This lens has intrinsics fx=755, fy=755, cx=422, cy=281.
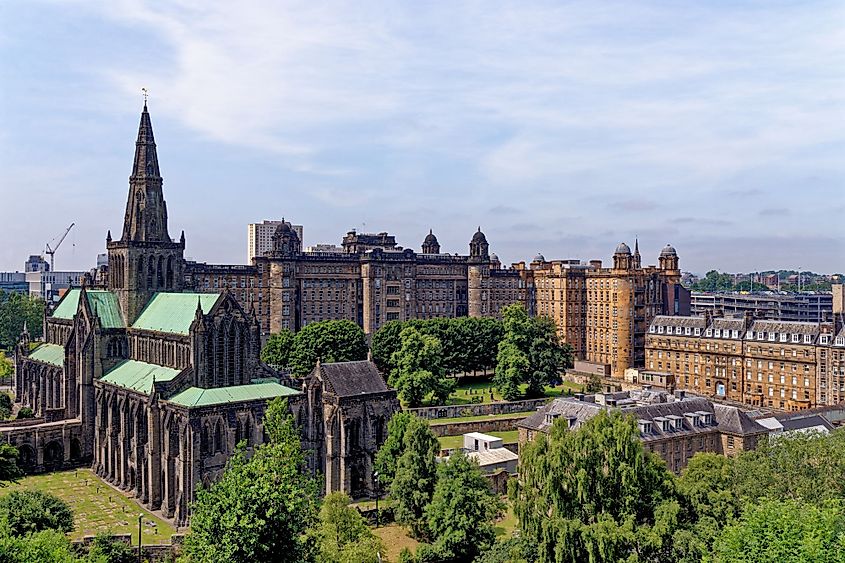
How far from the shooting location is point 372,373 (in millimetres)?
86562

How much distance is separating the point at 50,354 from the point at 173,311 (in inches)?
1269

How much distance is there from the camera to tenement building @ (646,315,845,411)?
12431 centimetres

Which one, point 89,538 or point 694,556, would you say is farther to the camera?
point 89,538

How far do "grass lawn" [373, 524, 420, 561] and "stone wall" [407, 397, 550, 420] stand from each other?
34.2m

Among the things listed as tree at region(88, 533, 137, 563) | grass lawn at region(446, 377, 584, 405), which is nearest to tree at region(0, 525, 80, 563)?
tree at region(88, 533, 137, 563)

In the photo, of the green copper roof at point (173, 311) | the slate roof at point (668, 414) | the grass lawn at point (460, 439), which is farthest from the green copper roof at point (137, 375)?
the slate roof at point (668, 414)

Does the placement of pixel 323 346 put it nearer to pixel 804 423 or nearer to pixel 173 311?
pixel 173 311

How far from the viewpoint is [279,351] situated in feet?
414

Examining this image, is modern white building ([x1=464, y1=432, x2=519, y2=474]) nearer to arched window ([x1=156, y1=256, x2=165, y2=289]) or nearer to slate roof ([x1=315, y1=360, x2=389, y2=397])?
slate roof ([x1=315, y1=360, x2=389, y2=397])

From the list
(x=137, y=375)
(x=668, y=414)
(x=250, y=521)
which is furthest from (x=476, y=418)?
(x=250, y=521)

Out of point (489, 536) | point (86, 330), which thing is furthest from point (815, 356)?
point (86, 330)

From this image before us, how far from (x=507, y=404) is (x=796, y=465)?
60.5 metres

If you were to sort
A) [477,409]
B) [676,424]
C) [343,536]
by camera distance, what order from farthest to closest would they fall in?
1. [477,409]
2. [676,424]
3. [343,536]

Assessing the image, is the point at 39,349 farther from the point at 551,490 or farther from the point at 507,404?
the point at 551,490
